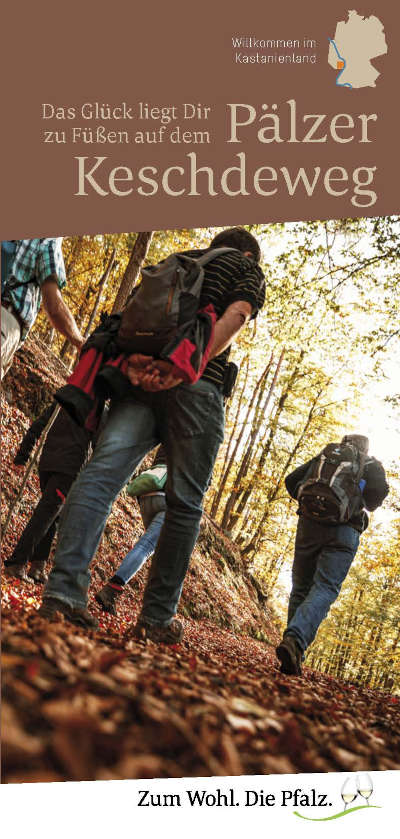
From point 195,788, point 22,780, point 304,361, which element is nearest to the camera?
point 22,780

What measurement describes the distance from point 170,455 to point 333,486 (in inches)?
76.5

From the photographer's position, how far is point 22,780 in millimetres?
1087

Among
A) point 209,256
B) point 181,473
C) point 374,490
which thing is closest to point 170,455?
point 181,473

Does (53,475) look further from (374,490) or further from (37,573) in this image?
(374,490)

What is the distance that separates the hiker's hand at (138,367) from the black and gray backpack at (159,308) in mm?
27

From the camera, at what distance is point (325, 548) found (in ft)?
13.3

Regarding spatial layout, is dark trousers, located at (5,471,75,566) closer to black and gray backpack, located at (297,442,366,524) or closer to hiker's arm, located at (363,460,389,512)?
black and gray backpack, located at (297,442,366,524)

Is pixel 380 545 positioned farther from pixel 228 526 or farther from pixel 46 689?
pixel 46 689

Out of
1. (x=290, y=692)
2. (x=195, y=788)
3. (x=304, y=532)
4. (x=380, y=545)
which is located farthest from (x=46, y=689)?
(x=380, y=545)

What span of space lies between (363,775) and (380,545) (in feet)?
39.8

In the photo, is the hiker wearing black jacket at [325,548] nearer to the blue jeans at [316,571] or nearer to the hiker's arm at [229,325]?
the blue jeans at [316,571]

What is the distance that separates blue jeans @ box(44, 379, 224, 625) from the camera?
2369 millimetres

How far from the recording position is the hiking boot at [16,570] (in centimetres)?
367

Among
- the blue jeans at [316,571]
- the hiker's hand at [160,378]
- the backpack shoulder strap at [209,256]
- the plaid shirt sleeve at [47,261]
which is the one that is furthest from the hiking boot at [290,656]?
the plaid shirt sleeve at [47,261]
